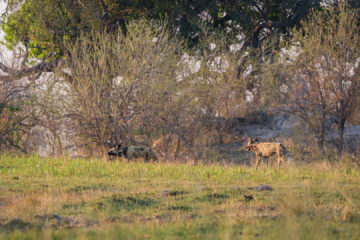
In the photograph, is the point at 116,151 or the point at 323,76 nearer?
the point at 116,151

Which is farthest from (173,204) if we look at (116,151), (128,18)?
(128,18)

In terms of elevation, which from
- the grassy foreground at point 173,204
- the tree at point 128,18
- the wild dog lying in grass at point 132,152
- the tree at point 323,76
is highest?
the tree at point 128,18

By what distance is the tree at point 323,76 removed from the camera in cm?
1628

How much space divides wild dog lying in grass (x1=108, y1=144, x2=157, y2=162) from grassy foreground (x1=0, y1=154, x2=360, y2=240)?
3790 millimetres

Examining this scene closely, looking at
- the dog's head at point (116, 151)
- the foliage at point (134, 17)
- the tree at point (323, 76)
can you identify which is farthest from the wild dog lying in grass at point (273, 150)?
the foliage at point (134, 17)

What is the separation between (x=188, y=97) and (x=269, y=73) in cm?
346

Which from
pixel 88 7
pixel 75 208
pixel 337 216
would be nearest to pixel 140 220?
pixel 75 208

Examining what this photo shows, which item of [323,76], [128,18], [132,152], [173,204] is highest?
[128,18]

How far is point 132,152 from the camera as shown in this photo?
1659 centimetres

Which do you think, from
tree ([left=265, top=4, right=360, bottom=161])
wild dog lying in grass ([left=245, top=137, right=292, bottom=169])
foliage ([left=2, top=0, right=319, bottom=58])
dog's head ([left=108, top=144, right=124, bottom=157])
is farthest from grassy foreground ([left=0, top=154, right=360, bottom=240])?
foliage ([left=2, top=0, right=319, bottom=58])

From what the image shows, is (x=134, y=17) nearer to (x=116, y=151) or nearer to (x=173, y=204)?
(x=116, y=151)

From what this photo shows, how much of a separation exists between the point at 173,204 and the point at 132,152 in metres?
8.86

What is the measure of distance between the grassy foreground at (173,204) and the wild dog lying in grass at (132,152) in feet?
12.4

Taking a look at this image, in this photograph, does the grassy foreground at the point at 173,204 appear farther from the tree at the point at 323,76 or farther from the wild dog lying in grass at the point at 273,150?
the tree at the point at 323,76
